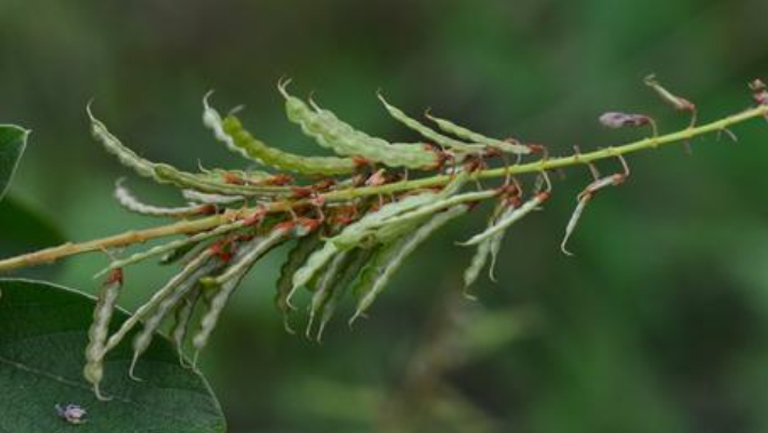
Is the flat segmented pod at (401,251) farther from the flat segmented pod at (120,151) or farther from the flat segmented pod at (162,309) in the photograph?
the flat segmented pod at (120,151)

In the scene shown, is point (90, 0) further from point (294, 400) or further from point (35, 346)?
point (35, 346)

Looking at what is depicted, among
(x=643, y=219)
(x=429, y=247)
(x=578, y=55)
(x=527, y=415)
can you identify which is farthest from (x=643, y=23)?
(x=527, y=415)

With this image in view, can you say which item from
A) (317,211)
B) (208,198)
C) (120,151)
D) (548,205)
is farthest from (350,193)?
(548,205)

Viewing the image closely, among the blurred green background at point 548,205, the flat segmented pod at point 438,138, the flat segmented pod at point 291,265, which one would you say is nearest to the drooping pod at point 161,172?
the flat segmented pod at point 291,265

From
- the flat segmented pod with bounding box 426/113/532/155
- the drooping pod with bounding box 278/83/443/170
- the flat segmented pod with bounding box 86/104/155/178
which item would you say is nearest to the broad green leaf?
the flat segmented pod with bounding box 86/104/155/178

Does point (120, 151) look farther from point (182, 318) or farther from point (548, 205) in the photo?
point (548, 205)

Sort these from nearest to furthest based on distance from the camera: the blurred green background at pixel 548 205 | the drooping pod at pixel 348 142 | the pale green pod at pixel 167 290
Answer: the pale green pod at pixel 167 290
the drooping pod at pixel 348 142
the blurred green background at pixel 548 205
